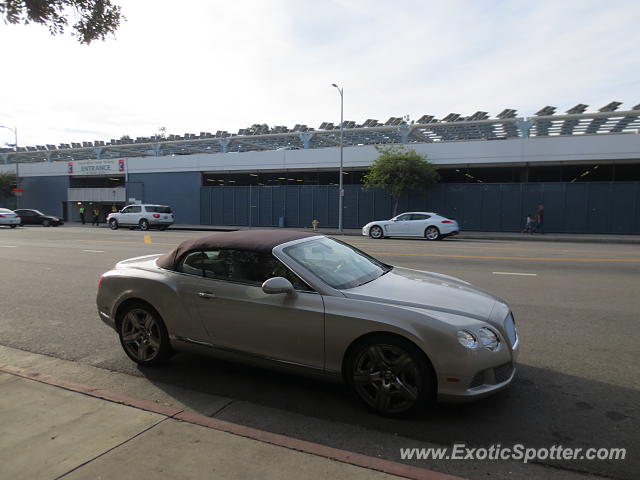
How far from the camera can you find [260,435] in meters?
3.21

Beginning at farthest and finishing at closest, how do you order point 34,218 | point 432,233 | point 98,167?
point 98,167, point 34,218, point 432,233

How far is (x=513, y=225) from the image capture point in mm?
27781

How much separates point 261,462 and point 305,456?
0.95ft

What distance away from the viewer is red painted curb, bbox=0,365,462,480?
2.79 metres

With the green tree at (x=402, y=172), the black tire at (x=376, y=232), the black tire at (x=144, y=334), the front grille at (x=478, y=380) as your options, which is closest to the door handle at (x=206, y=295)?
the black tire at (x=144, y=334)

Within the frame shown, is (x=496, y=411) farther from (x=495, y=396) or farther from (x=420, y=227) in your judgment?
(x=420, y=227)

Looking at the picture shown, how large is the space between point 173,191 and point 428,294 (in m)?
37.0

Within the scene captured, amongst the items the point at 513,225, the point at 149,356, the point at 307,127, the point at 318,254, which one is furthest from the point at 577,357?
the point at 307,127

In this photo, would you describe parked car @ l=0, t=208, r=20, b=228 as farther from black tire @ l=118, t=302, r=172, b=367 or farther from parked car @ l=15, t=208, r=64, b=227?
black tire @ l=118, t=302, r=172, b=367

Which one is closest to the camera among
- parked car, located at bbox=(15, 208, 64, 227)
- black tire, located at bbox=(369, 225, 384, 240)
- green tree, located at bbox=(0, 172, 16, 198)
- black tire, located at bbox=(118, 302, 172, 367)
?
black tire, located at bbox=(118, 302, 172, 367)

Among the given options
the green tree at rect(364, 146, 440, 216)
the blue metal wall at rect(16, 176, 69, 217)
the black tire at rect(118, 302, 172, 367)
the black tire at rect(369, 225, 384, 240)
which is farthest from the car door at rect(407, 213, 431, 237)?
the blue metal wall at rect(16, 176, 69, 217)

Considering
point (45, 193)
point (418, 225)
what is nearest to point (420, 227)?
point (418, 225)

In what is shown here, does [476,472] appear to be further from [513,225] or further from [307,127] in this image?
[307,127]

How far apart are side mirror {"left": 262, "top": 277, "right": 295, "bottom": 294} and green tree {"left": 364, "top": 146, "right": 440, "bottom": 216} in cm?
2369
